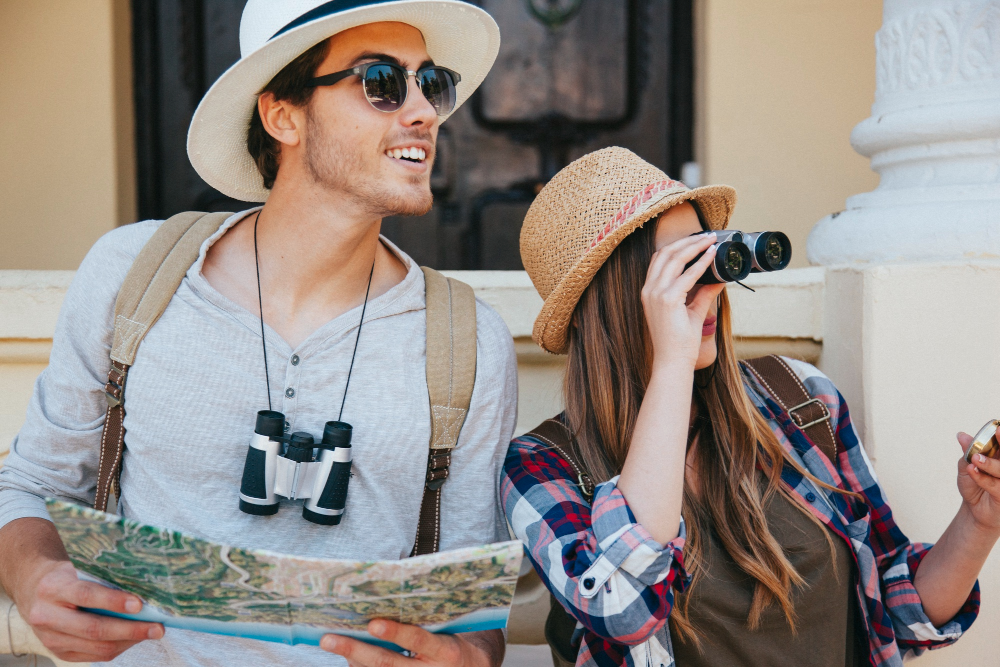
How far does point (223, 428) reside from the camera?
1474 mm

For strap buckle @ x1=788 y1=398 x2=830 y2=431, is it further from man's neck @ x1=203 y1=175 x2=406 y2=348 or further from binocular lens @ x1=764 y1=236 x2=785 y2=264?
man's neck @ x1=203 y1=175 x2=406 y2=348

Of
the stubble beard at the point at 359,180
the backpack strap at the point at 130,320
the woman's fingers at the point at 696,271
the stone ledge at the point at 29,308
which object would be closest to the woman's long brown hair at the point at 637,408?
the woman's fingers at the point at 696,271

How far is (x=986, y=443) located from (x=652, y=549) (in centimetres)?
62

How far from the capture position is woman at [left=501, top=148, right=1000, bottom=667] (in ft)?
4.50

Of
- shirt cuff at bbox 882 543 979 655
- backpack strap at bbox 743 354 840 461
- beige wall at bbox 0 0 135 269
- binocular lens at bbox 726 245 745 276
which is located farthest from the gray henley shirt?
beige wall at bbox 0 0 135 269

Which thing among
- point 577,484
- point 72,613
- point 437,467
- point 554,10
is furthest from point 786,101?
point 72,613

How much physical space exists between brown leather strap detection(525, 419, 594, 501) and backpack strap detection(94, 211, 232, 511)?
2.29 feet

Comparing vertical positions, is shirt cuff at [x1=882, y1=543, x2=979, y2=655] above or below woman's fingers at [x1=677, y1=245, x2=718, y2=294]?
below

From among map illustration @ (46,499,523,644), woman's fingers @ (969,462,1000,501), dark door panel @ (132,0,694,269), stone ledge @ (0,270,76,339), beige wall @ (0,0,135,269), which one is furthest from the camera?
dark door panel @ (132,0,694,269)

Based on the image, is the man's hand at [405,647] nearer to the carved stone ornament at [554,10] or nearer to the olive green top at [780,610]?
the olive green top at [780,610]

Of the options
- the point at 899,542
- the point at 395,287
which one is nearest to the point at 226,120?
the point at 395,287

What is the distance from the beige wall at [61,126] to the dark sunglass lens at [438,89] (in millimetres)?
1838

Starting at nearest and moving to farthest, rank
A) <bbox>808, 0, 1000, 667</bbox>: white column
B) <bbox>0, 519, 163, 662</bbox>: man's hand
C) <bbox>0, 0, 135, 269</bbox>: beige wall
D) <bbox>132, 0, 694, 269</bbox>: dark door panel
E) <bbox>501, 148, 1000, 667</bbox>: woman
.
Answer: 1. <bbox>0, 519, 163, 662</bbox>: man's hand
2. <bbox>501, 148, 1000, 667</bbox>: woman
3. <bbox>808, 0, 1000, 667</bbox>: white column
4. <bbox>0, 0, 135, 269</bbox>: beige wall
5. <bbox>132, 0, 694, 269</bbox>: dark door panel

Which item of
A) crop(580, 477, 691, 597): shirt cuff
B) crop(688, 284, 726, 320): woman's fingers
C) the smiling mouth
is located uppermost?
the smiling mouth
